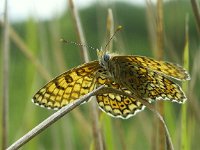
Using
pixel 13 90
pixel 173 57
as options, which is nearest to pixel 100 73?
pixel 173 57

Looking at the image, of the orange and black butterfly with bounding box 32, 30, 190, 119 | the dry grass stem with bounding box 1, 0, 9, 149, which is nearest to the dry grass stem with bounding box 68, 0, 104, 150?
the orange and black butterfly with bounding box 32, 30, 190, 119

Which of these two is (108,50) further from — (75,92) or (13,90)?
(13,90)

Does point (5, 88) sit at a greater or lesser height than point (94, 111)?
greater

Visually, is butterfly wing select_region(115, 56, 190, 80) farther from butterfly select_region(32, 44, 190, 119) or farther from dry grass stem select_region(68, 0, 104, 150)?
dry grass stem select_region(68, 0, 104, 150)

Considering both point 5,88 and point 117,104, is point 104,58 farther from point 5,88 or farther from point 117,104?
point 5,88

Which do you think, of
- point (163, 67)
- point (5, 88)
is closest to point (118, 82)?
point (163, 67)

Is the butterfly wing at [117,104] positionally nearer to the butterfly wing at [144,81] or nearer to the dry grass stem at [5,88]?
the butterfly wing at [144,81]
